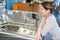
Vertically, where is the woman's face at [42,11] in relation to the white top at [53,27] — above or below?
above

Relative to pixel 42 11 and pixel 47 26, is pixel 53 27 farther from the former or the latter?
pixel 42 11

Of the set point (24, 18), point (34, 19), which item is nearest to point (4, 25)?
point (24, 18)

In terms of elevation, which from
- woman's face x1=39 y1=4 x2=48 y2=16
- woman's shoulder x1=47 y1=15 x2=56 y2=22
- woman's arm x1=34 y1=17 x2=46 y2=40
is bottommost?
woman's arm x1=34 y1=17 x2=46 y2=40

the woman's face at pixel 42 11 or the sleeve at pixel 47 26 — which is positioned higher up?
the woman's face at pixel 42 11

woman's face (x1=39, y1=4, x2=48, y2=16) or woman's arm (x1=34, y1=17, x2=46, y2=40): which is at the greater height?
woman's face (x1=39, y1=4, x2=48, y2=16)

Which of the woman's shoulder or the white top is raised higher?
the woman's shoulder

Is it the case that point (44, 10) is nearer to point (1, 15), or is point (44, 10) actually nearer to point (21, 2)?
point (21, 2)

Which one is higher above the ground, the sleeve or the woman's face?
the woman's face

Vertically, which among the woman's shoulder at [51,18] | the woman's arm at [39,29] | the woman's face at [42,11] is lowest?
the woman's arm at [39,29]

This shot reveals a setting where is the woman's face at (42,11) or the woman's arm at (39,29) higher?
the woman's face at (42,11)

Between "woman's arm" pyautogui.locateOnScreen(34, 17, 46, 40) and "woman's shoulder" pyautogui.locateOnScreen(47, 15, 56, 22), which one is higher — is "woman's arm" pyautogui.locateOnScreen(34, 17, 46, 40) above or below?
below

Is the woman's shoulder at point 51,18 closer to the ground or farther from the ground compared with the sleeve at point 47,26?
farther from the ground

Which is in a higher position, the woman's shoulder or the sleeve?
the woman's shoulder

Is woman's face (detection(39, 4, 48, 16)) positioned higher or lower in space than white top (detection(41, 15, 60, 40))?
higher
